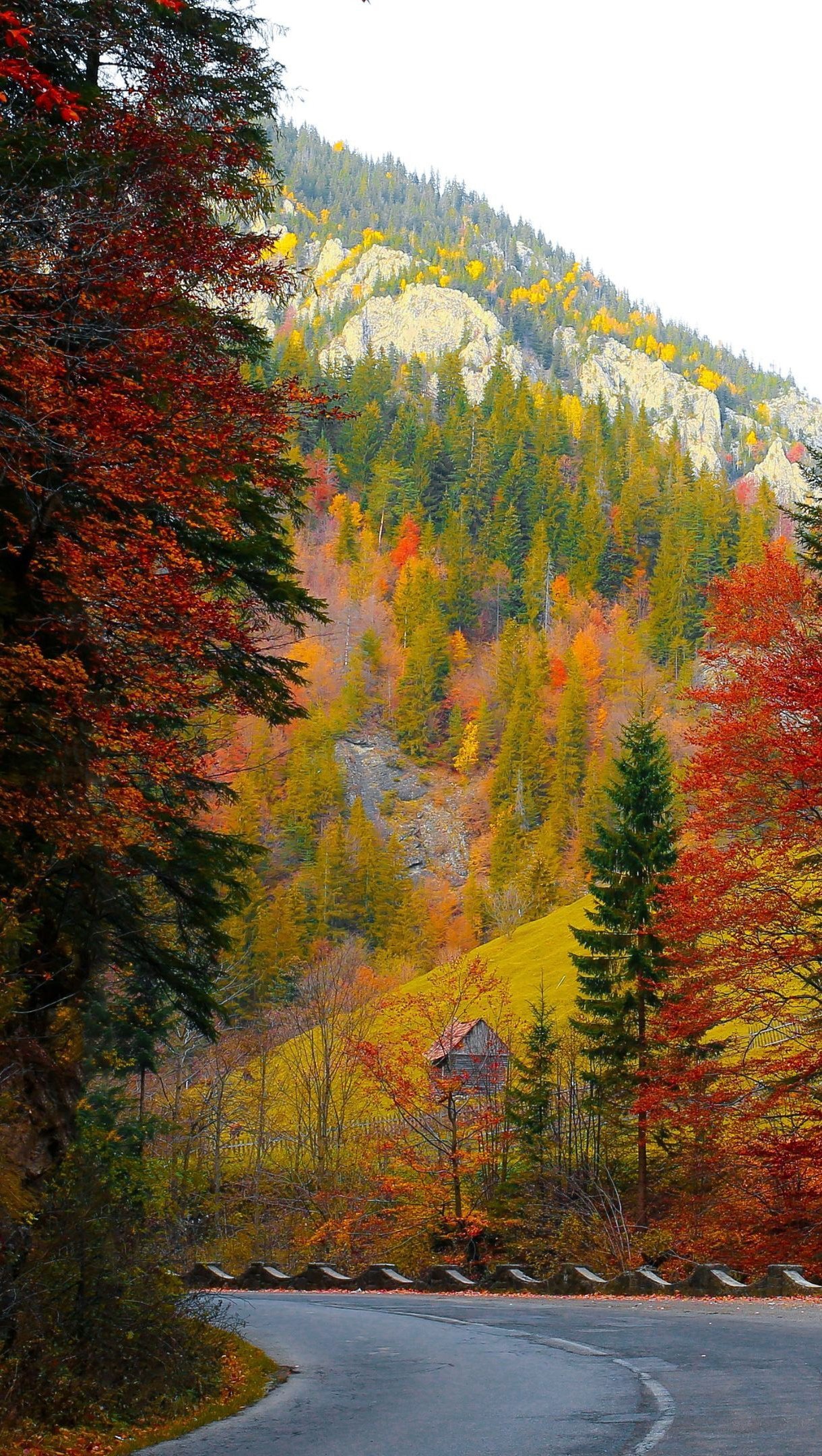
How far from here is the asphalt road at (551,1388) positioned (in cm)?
751

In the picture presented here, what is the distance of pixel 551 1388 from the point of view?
9.88m

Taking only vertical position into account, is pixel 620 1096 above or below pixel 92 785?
below

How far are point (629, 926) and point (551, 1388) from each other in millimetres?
24061

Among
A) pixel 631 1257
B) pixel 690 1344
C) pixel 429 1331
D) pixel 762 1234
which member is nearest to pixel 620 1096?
pixel 631 1257

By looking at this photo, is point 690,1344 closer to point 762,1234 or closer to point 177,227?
point 177,227

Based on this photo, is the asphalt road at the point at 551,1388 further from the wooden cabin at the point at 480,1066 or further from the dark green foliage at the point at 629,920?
the wooden cabin at the point at 480,1066

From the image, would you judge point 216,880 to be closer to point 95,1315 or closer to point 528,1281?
point 95,1315

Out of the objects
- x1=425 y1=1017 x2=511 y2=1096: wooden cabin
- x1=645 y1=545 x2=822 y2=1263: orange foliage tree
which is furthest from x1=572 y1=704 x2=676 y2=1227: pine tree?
x1=645 y1=545 x2=822 y2=1263: orange foliage tree

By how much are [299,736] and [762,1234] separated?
10346 cm

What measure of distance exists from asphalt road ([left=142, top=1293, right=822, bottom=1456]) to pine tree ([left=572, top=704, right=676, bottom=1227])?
50.2ft

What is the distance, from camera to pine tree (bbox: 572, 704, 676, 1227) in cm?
3253

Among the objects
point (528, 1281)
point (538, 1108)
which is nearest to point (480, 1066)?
point (538, 1108)

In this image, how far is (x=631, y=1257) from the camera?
95.4 feet

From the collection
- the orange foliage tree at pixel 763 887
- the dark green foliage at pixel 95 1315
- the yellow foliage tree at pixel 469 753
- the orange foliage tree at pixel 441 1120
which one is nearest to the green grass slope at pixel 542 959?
the orange foliage tree at pixel 441 1120
